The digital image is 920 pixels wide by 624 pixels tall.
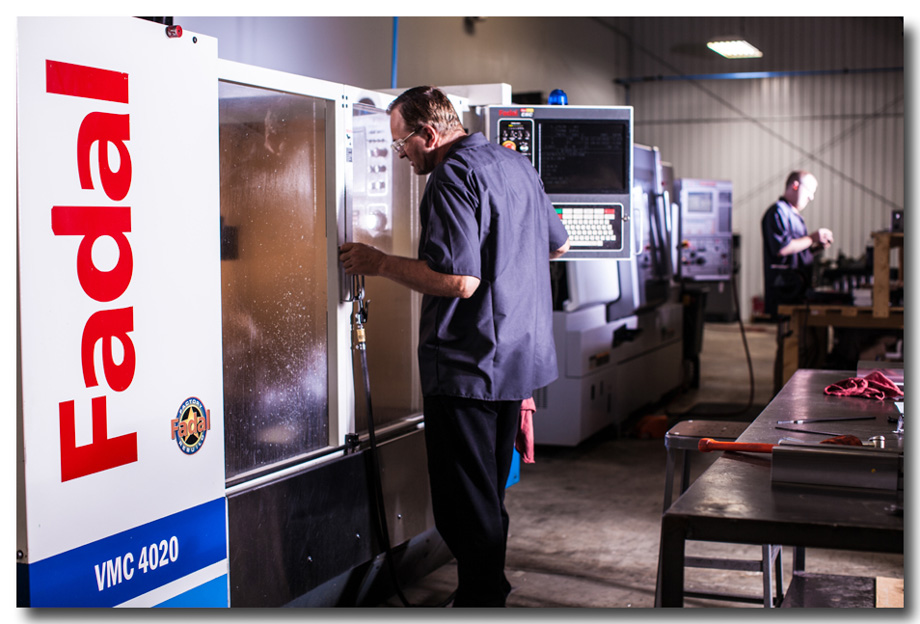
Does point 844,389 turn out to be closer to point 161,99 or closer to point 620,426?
point 161,99

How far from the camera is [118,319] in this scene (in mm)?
1846

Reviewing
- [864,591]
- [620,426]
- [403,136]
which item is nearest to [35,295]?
[403,136]

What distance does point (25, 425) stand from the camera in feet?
5.50

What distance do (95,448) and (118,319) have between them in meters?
0.26

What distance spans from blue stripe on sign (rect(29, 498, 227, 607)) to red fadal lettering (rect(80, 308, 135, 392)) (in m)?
0.33

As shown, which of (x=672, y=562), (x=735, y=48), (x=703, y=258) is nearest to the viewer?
(x=672, y=562)

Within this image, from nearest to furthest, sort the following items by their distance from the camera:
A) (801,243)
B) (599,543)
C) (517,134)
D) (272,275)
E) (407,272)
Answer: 1. (407,272)
2. (272,275)
3. (517,134)
4. (599,543)
5. (801,243)

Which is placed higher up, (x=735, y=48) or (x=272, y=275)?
(x=735, y=48)

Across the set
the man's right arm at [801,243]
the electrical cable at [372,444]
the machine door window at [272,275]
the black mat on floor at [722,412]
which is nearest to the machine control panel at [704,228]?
the black mat on floor at [722,412]

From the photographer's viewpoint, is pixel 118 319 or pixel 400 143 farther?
pixel 400 143

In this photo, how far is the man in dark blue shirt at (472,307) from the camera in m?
2.33

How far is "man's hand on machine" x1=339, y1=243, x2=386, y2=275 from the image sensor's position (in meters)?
2.51

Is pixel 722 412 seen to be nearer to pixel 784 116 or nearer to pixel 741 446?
pixel 741 446

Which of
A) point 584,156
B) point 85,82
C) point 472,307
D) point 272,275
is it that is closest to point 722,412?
point 584,156
